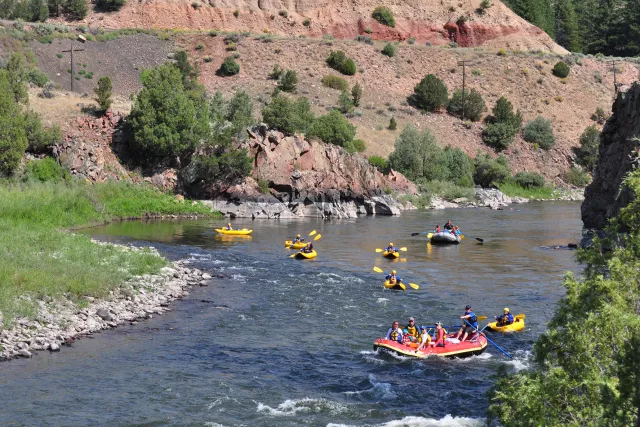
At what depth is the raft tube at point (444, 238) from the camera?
2076 inches

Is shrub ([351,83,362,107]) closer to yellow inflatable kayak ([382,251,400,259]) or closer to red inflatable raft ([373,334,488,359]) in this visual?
yellow inflatable kayak ([382,251,400,259])

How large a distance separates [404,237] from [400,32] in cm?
7734

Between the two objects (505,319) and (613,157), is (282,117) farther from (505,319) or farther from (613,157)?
(505,319)

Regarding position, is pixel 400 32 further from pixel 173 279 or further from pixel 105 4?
pixel 173 279

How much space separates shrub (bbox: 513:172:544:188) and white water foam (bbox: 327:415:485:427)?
3027 inches

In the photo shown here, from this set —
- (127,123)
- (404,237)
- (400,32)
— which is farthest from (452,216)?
(400,32)

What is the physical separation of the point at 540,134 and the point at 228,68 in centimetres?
4123

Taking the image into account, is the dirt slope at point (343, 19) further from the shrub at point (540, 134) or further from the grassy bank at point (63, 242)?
the grassy bank at point (63, 242)

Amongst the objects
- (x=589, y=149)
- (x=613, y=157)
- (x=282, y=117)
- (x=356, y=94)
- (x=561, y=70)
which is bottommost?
(x=613, y=157)

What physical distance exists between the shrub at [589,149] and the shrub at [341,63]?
3182 centimetres

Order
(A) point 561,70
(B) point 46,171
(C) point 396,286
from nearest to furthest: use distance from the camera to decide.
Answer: (C) point 396,286 < (B) point 46,171 < (A) point 561,70

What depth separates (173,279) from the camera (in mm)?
36688

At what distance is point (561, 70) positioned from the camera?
11975 cm

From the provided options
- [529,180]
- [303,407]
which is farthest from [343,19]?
[303,407]
